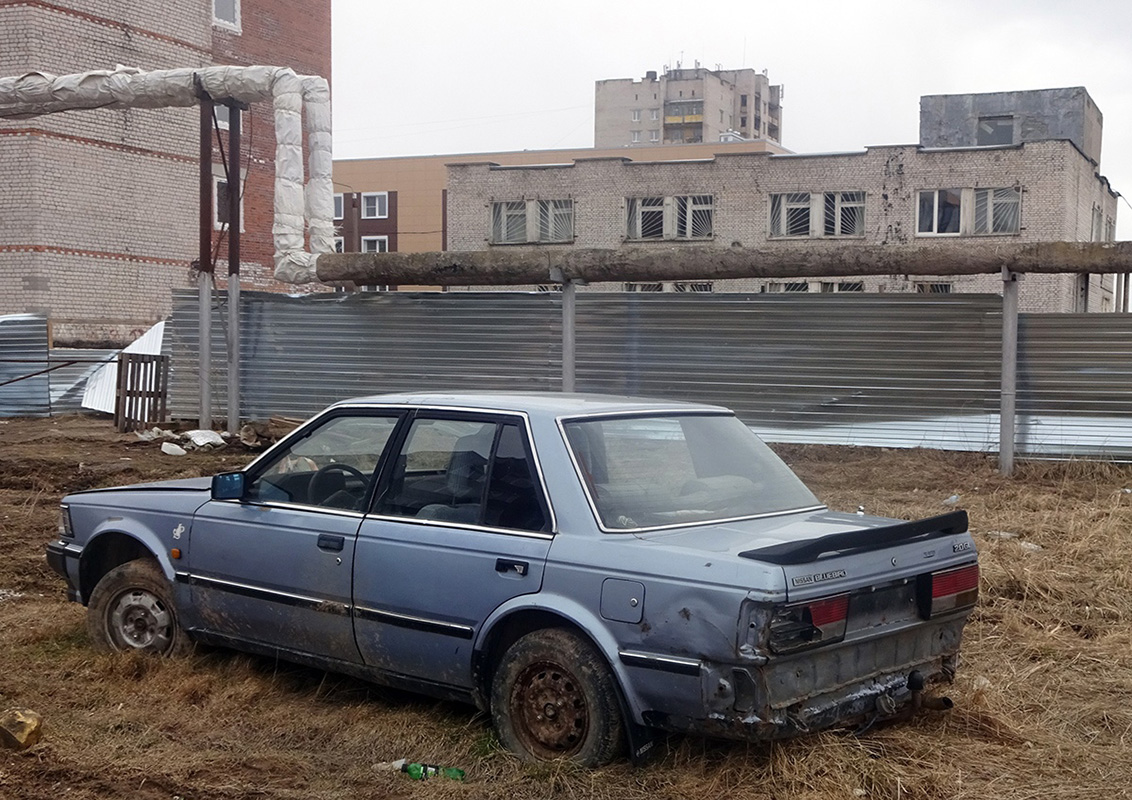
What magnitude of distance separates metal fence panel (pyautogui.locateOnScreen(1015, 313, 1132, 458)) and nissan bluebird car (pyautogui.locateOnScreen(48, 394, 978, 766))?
883 centimetres

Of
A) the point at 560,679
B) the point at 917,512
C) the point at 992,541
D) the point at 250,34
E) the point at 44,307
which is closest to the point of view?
the point at 560,679

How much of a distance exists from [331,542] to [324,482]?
43 centimetres

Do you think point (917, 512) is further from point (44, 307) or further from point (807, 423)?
point (44, 307)

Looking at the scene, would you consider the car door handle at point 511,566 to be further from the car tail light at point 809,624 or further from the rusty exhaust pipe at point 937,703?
the rusty exhaust pipe at point 937,703

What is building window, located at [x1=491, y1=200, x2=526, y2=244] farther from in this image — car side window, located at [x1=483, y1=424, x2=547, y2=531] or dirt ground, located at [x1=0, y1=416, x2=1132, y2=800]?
car side window, located at [x1=483, y1=424, x2=547, y2=531]

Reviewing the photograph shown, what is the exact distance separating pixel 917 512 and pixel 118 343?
23.5 m

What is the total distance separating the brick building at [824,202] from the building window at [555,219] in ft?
0.13

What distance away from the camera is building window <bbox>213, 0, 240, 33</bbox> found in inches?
1258

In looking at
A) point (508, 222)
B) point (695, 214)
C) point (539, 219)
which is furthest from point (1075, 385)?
point (508, 222)

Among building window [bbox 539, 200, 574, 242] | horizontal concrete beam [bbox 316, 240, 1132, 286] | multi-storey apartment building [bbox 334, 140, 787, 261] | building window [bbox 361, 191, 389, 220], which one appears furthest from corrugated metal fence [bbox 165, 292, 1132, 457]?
building window [bbox 361, 191, 389, 220]

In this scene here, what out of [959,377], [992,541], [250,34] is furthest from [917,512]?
[250,34]

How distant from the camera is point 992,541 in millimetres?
9250

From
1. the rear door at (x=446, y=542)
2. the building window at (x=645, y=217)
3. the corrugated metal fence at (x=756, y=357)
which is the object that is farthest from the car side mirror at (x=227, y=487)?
the building window at (x=645, y=217)

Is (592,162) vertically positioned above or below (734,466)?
above
